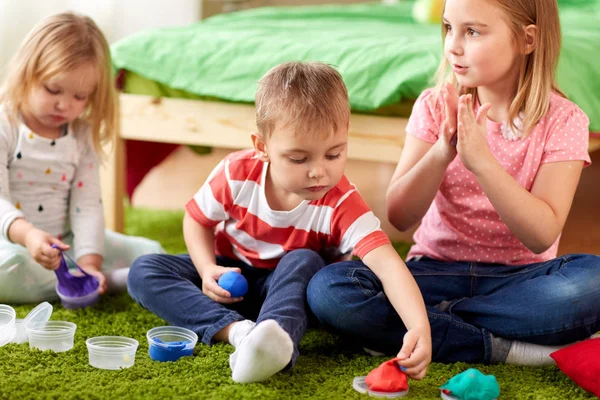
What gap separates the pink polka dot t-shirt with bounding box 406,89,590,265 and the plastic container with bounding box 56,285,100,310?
0.60 metres

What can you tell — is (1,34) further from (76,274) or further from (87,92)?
(76,274)

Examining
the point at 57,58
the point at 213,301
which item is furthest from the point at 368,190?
the point at 213,301

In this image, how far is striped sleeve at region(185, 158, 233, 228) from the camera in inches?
55.2

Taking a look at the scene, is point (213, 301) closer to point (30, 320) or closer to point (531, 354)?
point (30, 320)

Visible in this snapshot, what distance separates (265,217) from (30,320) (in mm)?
414

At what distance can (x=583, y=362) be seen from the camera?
1.17 m

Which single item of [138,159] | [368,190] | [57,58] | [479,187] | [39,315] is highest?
Answer: [57,58]

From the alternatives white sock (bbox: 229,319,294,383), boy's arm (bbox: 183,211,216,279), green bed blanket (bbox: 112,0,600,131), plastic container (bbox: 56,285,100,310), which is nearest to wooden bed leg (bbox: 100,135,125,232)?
green bed blanket (bbox: 112,0,600,131)

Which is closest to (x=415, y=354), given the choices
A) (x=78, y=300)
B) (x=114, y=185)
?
(x=78, y=300)

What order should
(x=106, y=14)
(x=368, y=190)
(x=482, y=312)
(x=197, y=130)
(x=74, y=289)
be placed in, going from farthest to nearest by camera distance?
(x=106, y=14)
(x=368, y=190)
(x=197, y=130)
(x=74, y=289)
(x=482, y=312)

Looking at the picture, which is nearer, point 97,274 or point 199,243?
point 199,243

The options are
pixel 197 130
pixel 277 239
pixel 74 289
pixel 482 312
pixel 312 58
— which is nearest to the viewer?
pixel 482 312

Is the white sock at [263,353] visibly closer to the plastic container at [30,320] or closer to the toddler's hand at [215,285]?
the toddler's hand at [215,285]

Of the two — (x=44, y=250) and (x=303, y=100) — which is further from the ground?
(x=303, y=100)
